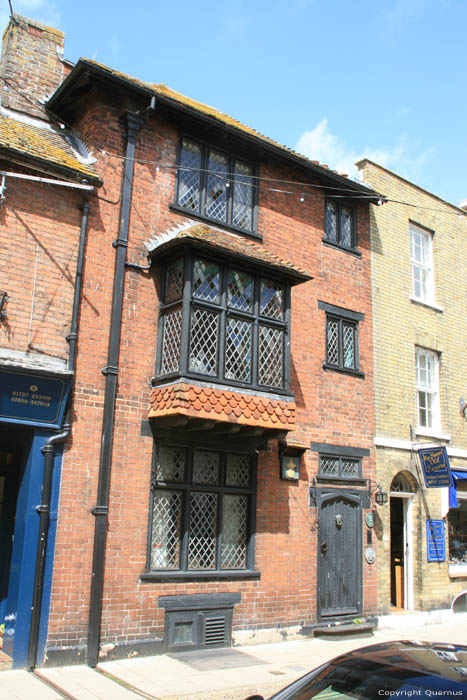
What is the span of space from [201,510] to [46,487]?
268 centimetres

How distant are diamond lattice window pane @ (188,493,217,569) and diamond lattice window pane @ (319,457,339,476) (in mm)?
2600

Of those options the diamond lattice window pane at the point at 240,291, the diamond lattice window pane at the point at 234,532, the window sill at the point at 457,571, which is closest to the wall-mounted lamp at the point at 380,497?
the window sill at the point at 457,571

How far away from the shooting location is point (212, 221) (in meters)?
11.3

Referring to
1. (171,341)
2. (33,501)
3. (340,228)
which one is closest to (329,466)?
(171,341)

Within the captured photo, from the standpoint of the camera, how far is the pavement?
7.41m

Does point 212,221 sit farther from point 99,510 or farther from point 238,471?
point 99,510

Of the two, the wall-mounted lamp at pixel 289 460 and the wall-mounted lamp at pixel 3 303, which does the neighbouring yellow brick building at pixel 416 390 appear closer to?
the wall-mounted lamp at pixel 289 460

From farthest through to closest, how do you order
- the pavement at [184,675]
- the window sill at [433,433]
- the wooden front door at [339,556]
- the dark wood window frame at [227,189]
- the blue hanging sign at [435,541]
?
the window sill at [433,433]
the blue hanging sign at [435,541]
the wooden front door at [339,556]
the dark wood window frame at [227,189]
the pavement at [184,675]

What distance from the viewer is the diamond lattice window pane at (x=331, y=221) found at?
1355 cm

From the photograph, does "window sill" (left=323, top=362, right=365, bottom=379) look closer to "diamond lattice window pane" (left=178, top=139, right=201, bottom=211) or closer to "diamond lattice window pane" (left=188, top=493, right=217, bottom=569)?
"diamond lattice window pane" (left=188, top=493, right=217, bottom=569)

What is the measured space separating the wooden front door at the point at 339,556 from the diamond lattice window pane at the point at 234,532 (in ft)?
5.82

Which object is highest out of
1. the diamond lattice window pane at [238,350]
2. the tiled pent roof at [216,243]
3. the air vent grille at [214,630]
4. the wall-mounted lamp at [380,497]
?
the tiled pent roof at [216,243]

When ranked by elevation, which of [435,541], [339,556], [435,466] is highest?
[435,466]

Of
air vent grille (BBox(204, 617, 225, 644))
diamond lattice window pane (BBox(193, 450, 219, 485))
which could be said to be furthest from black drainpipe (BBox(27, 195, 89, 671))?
air vent grille (BBox(204, 617, 225, 644))
